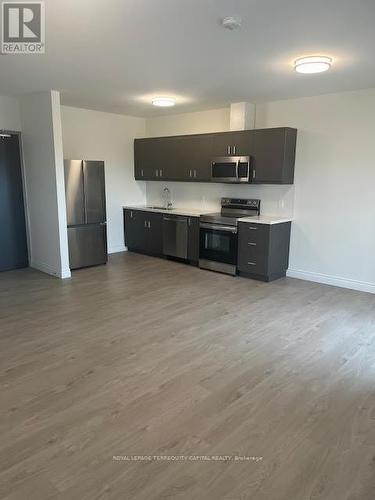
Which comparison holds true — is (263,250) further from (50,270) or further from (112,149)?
(112,149)

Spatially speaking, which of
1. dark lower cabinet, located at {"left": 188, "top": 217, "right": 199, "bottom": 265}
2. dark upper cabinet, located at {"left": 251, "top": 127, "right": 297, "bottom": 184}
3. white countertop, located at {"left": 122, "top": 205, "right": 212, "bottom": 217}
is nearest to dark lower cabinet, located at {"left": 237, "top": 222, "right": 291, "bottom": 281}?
dark upper cabinet, located at {"left": 251, "top": 127, "right": 297, "bottom": 184}

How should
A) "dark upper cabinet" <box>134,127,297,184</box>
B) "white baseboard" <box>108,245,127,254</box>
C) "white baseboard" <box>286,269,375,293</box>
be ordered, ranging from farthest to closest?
"white baseboard" <box>108,245,127,254</box> → "dark upper cabinet" <box>134,127,297,184</box> → "white baseboard" <box>286,269,375,293</box>

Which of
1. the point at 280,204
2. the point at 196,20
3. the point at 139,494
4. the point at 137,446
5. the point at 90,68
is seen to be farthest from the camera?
the point at 280,204

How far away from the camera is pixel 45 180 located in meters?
5.32

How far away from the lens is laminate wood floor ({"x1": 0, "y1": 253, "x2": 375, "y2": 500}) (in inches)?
74.4

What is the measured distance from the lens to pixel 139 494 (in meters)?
1.79

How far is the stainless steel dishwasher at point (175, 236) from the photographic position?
20.3 ft

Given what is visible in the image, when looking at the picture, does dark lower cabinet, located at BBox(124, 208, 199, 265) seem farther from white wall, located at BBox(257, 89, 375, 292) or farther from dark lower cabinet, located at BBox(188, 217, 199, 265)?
white wall, located at BBox(257, 89, 375, 292)

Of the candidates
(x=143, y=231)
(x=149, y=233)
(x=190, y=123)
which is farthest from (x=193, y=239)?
(x=190, y=123)

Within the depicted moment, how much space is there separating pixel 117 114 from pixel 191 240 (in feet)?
9.30

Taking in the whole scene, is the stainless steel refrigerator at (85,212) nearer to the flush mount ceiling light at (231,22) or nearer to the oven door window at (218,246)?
the oven door window at (218,246)

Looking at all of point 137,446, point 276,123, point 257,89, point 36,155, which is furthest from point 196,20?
point 36,155

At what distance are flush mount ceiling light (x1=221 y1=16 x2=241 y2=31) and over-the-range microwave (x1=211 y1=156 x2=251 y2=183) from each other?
284cm

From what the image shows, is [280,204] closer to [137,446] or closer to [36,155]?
[36,155]
